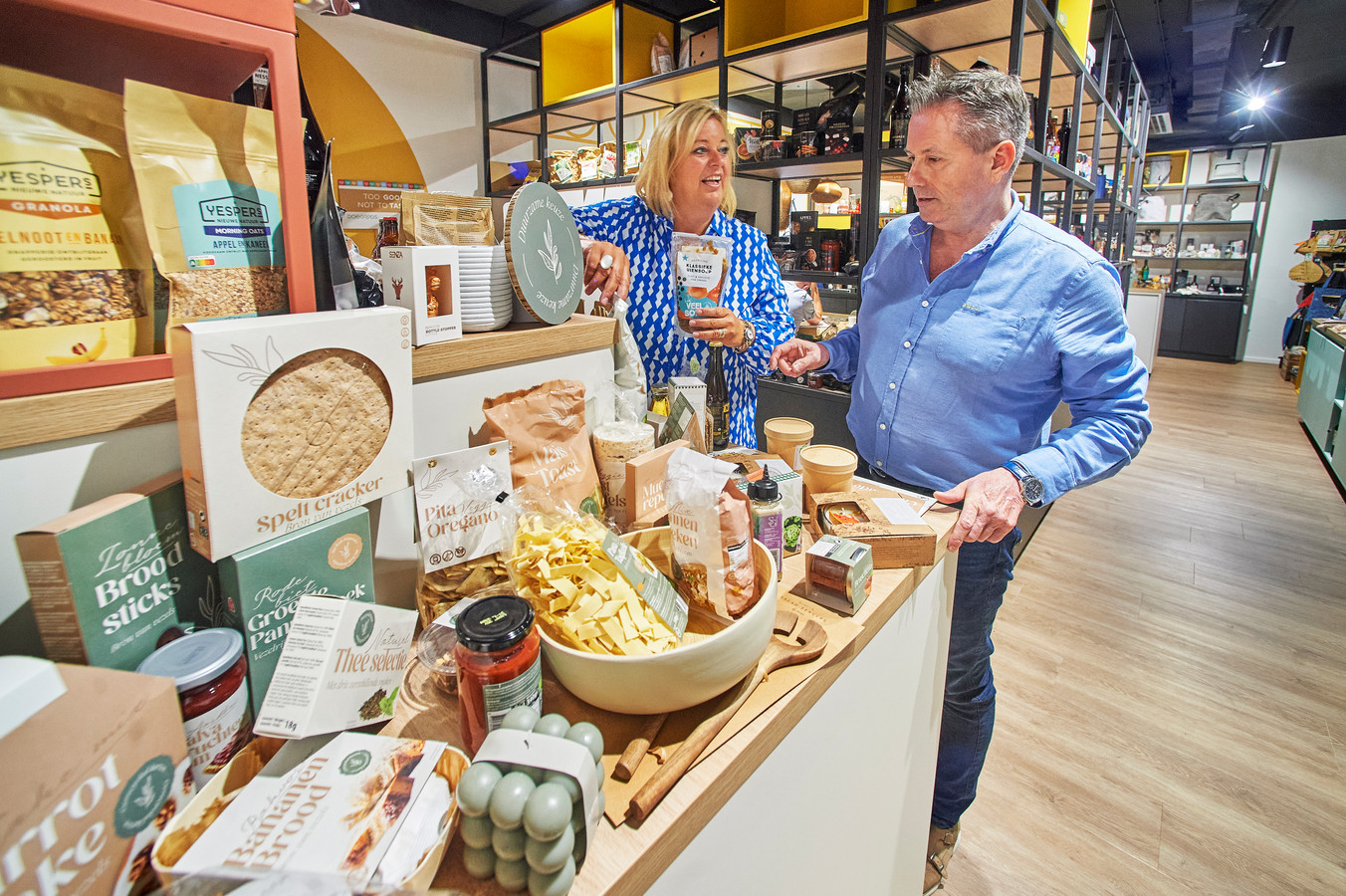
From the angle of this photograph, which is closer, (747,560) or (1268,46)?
(747,560)

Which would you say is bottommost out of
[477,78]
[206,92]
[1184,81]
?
[206,92]

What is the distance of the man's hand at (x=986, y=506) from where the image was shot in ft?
4.18

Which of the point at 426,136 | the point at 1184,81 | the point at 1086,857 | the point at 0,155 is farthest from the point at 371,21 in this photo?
the point at 1184,81

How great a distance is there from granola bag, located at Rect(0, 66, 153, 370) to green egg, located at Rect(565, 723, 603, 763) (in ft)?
2.01

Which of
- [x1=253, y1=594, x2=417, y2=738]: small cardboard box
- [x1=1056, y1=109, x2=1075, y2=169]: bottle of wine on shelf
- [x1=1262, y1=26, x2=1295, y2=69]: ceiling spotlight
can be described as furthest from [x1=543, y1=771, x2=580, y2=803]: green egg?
[x1=1262, y1=26, x2=1295, y2=69]: ceiling spotlight

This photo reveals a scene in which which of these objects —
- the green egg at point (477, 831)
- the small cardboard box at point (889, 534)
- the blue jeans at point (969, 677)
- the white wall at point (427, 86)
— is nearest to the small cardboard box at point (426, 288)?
the green egg at point (477, 831)

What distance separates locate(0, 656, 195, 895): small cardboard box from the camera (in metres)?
0.42

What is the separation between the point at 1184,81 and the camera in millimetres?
9656

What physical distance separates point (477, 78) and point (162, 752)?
7.12 metres

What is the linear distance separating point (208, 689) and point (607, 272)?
1061 mm

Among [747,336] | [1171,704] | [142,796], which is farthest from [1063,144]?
[142,796]

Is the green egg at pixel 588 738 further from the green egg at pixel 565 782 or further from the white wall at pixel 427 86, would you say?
the white wall at pixel 427 86

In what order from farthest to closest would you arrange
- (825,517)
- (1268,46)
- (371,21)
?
(1268,46) < (371,21) < (825,517)

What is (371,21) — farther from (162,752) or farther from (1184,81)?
(1184,81)
